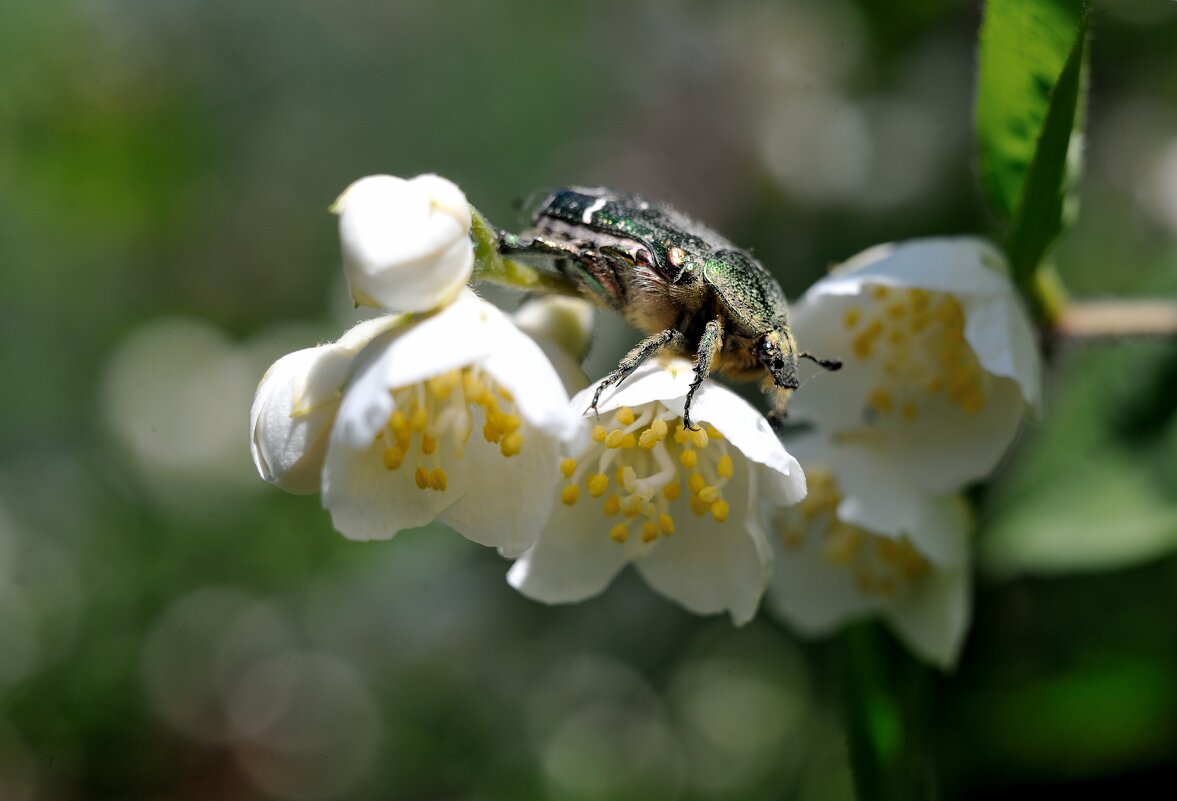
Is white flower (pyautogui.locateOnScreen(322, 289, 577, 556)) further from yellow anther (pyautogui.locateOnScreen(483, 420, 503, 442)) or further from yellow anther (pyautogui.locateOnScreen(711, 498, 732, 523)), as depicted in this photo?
yellow anther (pyautogui.locateOnScreen(711, 498, 732, 523))

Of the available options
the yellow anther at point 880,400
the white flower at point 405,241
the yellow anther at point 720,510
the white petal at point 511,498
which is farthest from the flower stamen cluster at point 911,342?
the white flower at point 405,241

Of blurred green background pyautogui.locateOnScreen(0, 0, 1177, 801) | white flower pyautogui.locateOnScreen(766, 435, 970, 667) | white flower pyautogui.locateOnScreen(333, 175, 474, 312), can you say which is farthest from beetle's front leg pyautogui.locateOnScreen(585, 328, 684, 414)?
blurred green background pyautogui.locateOnScreen(0, 0, 1177, 801)

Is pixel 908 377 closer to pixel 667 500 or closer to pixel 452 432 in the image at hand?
pixel 667 500

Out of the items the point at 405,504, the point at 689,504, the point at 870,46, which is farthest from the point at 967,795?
the point at 870,46

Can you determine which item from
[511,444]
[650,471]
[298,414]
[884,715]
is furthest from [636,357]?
[884,715]

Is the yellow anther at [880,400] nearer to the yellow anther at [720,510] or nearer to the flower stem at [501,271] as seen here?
the yellow anther at [720,510]

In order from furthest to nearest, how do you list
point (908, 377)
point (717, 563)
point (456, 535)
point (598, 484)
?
point (456, 535), point (908, 377), point (717, 563), point (598, 484)
